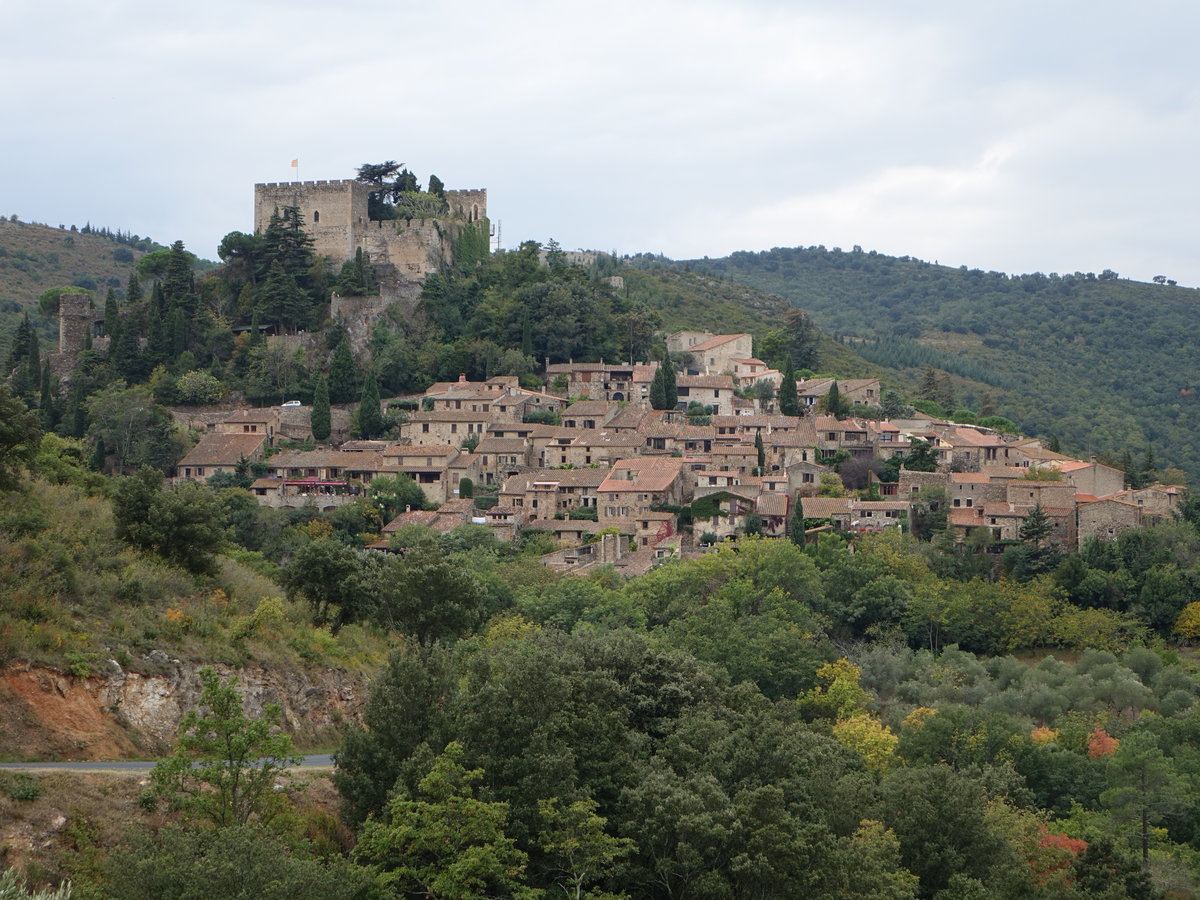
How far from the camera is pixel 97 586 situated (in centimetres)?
2217

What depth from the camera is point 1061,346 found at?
147 m

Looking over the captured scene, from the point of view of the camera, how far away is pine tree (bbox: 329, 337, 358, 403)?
70438 mm

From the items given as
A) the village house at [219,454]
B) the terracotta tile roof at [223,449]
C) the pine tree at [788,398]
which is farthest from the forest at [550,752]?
the pine tree at [788,398]

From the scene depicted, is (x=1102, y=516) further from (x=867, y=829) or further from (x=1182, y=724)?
(x=867, y=829)

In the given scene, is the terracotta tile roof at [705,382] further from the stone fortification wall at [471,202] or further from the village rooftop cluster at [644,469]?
the stone fortification wall at [471,202]

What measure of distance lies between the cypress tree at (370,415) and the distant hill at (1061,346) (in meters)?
49.6

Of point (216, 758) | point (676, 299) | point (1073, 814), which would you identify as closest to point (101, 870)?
point (216, 758)

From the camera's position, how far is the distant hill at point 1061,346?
112938 mm

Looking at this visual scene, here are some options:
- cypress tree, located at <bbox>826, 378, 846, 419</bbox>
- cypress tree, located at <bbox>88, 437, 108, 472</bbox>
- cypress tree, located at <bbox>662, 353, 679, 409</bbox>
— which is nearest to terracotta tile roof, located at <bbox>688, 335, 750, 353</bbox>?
cypress tree, located at <bbox>662, 353, 679, 409</bbox>

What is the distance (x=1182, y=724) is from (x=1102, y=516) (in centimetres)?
1706

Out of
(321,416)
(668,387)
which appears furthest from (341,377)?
(668,387)

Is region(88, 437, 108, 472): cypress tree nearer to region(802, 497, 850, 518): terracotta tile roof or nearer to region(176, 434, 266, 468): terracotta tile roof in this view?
region(176, 434, 266, 468): terracotta tile roof

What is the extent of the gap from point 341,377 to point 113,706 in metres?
51.2

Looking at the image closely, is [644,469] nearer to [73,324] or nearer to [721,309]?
[73,324]
